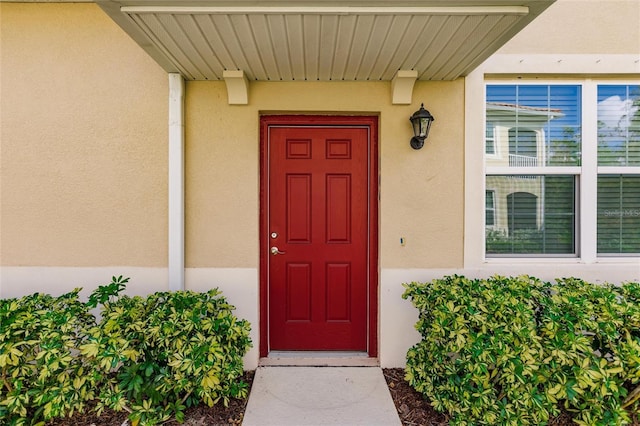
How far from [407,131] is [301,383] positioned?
7.61ft

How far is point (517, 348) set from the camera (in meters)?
1.95

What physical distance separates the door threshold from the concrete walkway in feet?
0.14

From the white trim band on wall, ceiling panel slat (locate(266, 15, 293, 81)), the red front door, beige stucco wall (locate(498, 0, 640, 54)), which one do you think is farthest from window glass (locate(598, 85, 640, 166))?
the white trim band on wall

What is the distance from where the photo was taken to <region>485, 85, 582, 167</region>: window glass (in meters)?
2.96

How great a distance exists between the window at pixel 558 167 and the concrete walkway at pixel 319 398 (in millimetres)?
1614

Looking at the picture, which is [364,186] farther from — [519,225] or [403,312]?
[519,225]

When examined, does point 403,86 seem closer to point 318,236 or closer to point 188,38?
point 318,236

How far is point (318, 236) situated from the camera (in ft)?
9.92

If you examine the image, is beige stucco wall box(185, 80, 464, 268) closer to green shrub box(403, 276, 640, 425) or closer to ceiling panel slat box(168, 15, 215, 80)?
ceiling panel slat box(168, 15, 215, 80)

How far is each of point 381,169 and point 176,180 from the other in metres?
1.77

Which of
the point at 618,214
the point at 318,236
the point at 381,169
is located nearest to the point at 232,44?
the point at 381,169

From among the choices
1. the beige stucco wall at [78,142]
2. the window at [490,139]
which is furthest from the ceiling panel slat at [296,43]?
the window at [490,139]

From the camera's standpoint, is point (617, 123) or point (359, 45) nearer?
point (359, 45)

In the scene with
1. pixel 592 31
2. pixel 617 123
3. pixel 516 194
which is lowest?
pixel 516 194
